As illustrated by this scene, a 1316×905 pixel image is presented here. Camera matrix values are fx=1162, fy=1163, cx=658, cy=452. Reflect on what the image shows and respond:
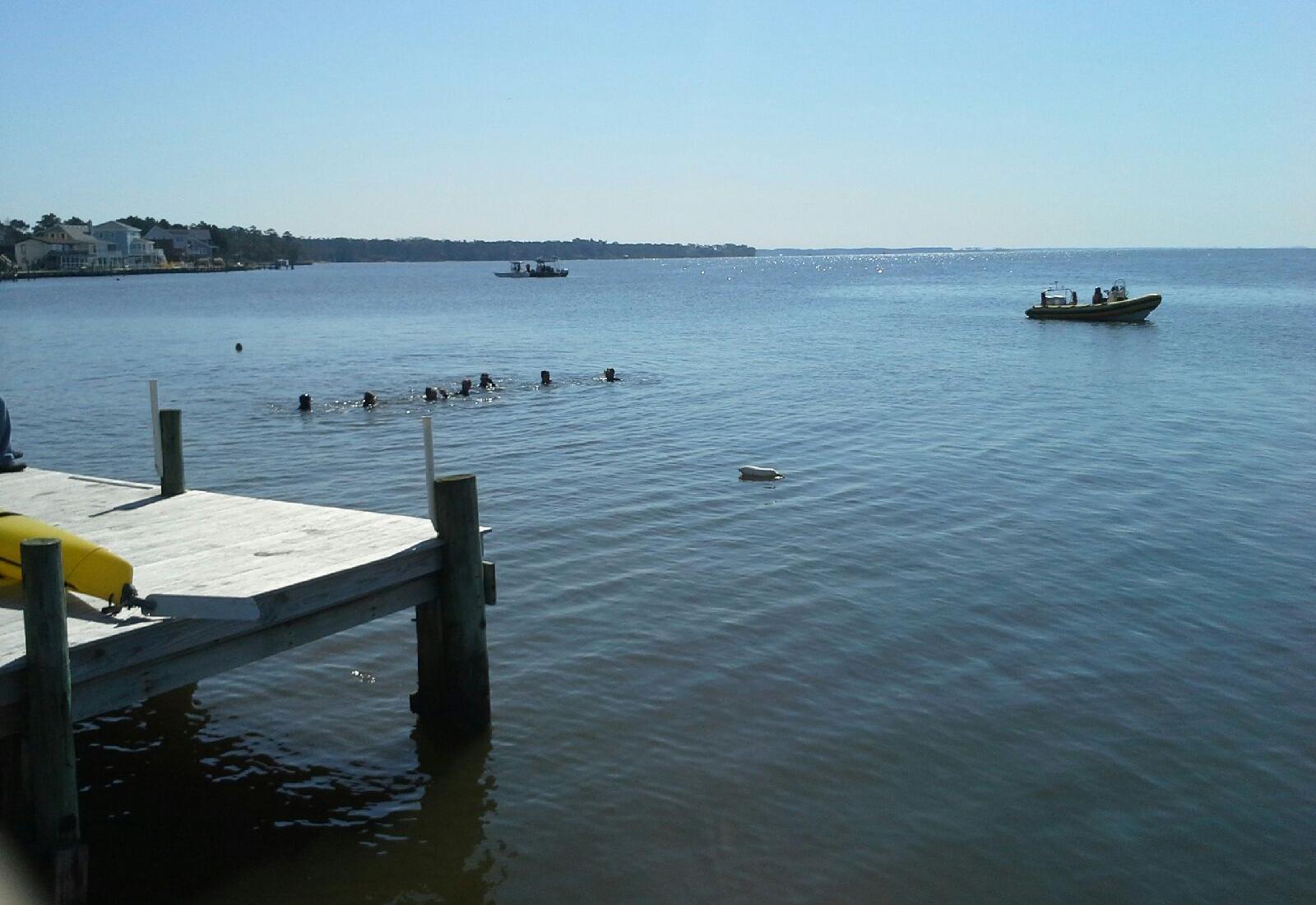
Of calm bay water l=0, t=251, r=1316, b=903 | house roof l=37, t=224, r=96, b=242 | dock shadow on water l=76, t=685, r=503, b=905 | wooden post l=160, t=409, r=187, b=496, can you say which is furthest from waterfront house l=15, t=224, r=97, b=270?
dock shadow on water l=76, t=685, r=503, b=905

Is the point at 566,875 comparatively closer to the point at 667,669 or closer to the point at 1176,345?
the point at 667,669

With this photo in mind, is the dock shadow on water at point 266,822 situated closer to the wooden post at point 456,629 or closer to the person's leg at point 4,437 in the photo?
the wooden post at point 456,629

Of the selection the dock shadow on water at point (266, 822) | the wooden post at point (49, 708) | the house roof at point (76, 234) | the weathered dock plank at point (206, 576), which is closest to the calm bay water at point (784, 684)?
the dock shadow on water at point (266, 822)

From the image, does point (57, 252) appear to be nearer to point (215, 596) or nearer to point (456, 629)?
point (456, 629)

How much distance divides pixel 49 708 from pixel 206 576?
5.65 ft

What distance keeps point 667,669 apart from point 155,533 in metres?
4.86

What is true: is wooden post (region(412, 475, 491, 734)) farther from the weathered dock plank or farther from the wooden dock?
the weathered dock plank

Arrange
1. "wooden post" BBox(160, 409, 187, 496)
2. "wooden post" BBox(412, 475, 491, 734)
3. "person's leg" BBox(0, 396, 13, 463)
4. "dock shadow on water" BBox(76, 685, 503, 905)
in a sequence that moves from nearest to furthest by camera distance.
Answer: "dock shadow on water" BBox(76, 685, 503, 905)
"wooden post" BBox(412, 475, 491, 734)
"wooden post" BBox(160, 409, 187, 496)
"person's leg" BBox(0, 396, 13, 463)

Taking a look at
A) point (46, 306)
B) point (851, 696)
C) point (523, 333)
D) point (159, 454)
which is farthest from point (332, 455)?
point (46, 306)

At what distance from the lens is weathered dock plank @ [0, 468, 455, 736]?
7207 mm

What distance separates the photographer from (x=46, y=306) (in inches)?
3711

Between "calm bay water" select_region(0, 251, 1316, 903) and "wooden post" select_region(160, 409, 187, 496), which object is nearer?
"calm bay water" select_region(0, 251, 1316, 903)

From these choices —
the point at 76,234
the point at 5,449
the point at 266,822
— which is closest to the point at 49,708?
the point at 266,822

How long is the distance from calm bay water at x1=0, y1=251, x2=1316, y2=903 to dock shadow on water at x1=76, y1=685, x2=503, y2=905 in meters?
0.03
